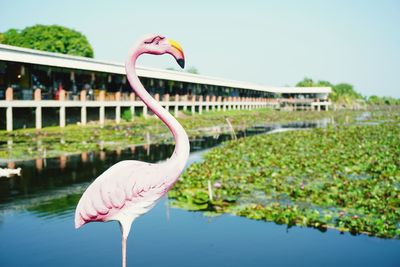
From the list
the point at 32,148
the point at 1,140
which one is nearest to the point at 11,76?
the point at 1,140

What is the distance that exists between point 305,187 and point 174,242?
3.69 metres

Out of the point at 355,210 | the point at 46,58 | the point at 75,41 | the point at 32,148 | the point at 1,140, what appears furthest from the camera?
the point at 75,41

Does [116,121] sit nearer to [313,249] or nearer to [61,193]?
[61,193]

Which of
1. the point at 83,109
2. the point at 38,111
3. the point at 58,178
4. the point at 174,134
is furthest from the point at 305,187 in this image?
the point at 83,109

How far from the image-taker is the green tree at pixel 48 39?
154 ft

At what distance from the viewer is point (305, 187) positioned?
9.44 metres

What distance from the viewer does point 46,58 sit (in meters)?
22.1

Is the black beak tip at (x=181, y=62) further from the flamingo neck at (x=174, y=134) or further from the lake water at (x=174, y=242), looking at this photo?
the lake water at (x=174, y=242)

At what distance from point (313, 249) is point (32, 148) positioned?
12.5 meters

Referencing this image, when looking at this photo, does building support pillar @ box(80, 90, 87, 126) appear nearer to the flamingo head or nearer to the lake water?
the lake water

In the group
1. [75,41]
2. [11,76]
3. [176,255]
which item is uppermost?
[75,41]

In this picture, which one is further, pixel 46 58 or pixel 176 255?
pixel 46 58

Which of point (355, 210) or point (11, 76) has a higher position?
point (11, 76)

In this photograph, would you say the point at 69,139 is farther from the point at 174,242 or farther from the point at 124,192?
the point at 124,192
